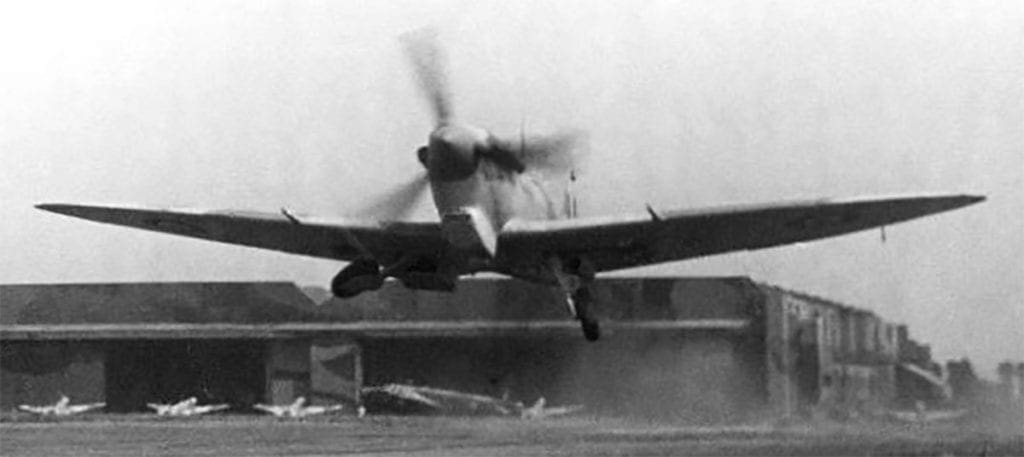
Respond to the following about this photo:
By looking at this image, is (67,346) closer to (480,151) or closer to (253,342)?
(253,342)

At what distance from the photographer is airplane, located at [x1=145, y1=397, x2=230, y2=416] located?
54.8m

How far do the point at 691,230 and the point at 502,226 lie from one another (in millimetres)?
4506

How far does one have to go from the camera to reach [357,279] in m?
40.4

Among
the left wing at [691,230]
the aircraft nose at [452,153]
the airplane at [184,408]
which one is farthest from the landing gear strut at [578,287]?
the airplane at [184,408]

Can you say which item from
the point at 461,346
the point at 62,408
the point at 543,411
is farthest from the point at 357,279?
the point at 62,408

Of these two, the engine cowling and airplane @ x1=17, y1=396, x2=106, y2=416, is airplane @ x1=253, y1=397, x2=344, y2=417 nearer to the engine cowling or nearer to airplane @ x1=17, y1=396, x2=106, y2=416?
airplane @ x1=17, y1=396, x2=106, y2=416

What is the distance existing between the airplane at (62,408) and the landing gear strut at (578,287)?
2310 cm

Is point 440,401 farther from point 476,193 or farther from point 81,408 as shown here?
point 476,193

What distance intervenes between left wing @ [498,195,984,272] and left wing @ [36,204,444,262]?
7.79 feet

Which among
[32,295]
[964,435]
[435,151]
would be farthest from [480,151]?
[32,295]

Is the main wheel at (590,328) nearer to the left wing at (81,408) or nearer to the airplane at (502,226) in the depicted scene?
the airplane at (502,226)

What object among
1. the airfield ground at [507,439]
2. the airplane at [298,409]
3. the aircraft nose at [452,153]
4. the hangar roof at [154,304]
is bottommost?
the airplane at [298,409]

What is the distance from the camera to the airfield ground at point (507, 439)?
35.9m

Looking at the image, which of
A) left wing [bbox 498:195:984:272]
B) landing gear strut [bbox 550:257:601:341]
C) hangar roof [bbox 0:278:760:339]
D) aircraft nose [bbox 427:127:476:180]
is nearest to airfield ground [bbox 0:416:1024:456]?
landing gear strut [bbox 550:257:601:341]
